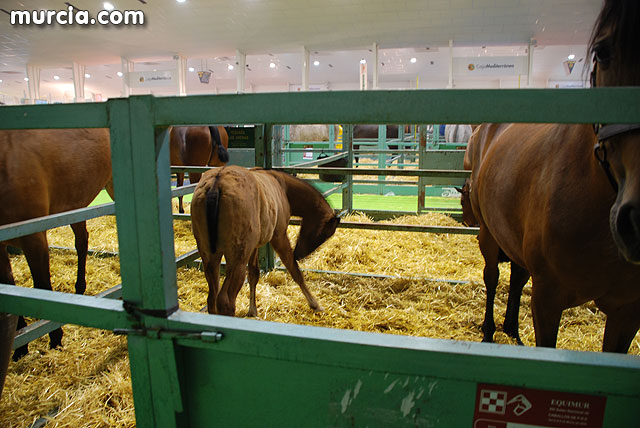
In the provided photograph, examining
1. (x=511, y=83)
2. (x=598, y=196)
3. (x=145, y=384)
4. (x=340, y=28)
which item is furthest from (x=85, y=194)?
(x=511, y=83)

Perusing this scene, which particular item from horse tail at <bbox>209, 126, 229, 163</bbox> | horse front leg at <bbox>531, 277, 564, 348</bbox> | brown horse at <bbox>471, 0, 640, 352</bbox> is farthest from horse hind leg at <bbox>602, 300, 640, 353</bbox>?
horse tail at <bbox>209, 126, 229, 163</bbox>

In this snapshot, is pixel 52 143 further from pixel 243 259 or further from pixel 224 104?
pixel 224 104

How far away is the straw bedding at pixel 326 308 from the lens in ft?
6.59

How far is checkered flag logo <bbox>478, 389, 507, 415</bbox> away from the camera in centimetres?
77

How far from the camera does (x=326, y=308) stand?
322 centimetres

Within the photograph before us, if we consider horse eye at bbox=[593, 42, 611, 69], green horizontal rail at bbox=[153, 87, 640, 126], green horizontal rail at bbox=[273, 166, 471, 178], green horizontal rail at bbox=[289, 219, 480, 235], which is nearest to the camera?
green horizontal rail at bbox=[153, 87, 640, 126]

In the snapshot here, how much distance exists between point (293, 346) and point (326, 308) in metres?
2.46

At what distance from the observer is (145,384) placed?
919 millimetres

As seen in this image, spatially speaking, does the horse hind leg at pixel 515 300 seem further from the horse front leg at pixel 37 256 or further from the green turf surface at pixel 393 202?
the green turf surface at pixel 393 202

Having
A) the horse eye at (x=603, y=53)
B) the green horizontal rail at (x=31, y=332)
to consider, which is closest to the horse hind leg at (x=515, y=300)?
the horse eye at (x=603, y=53)

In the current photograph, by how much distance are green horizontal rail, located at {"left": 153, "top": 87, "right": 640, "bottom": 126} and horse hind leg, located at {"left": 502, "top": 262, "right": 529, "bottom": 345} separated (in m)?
2.34

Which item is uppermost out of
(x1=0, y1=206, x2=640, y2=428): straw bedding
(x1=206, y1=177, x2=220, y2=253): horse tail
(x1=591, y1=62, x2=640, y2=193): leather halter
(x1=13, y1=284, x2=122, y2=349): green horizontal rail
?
(x1=591, y1=62, x2=640, y2=193): leather halter

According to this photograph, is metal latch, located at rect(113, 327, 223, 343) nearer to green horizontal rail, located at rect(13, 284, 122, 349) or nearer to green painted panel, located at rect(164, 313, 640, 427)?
green painted panel, located at rect(164, 313, 640, 427)

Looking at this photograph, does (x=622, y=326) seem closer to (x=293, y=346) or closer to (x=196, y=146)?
(x=293, y=346)
